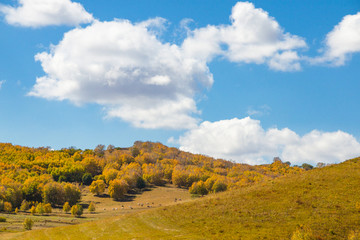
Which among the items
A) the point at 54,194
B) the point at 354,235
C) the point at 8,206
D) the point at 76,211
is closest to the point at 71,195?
the point at 54,194

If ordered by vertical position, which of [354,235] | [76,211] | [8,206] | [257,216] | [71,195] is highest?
[257,216]

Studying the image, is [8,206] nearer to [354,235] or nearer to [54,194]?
[54,194]

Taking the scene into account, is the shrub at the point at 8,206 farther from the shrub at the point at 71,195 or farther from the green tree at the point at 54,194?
the shrub at the point at 71,195

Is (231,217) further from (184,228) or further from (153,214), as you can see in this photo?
(153,214)

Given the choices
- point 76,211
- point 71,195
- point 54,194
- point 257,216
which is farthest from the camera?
point 71,195

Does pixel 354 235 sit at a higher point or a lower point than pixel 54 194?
Answer: higher

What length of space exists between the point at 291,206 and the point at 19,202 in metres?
167

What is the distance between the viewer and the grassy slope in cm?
4278

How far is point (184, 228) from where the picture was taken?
4766 centimetres

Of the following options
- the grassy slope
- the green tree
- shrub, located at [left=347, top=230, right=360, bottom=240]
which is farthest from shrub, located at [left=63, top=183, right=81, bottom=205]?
shrub, located at [left=347, top=230, right=360, bottom=240]

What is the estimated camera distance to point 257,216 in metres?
48.1

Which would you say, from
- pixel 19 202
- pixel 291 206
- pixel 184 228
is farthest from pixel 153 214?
pixel 19 202

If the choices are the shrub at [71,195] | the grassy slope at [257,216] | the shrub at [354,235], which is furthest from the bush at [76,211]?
the shrub at [354,235]

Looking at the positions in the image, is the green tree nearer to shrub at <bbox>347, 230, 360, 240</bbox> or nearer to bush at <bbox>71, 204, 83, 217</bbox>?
bush at <bbox>71, 204, 83, 217</bbox>
